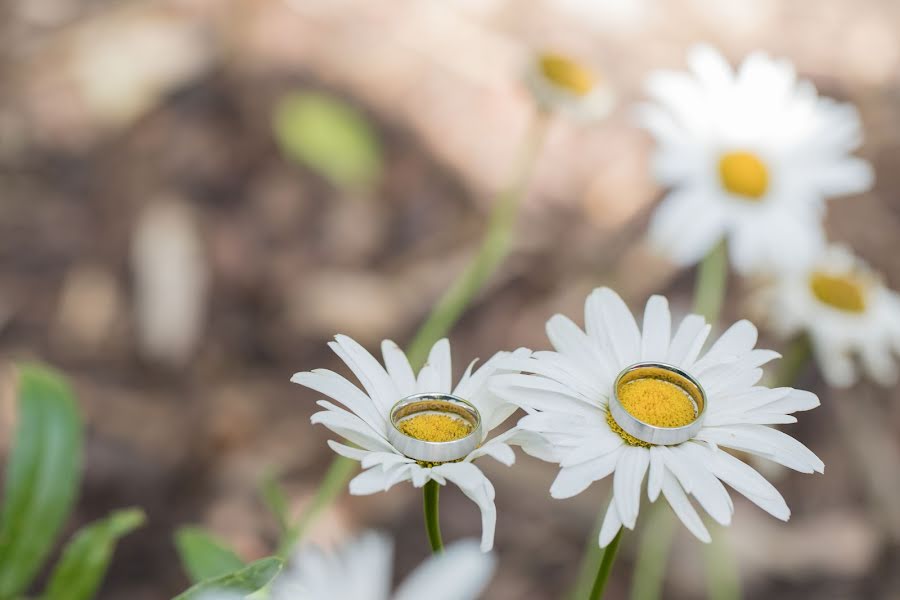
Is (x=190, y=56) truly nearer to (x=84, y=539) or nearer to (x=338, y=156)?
(x=338, y=156)

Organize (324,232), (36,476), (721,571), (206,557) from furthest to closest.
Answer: (324,232) < (721,571) < (36,476) < (206,557)

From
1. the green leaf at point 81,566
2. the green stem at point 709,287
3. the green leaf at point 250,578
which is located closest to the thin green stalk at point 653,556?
the green stem at point 709,287

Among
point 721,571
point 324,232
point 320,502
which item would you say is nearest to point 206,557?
point 320,502

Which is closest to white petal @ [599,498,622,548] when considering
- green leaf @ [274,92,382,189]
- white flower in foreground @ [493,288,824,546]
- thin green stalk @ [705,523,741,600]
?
white flower in foreground @ [493,288,824,546]

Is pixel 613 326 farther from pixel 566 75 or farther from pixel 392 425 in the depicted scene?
pixel 566 75

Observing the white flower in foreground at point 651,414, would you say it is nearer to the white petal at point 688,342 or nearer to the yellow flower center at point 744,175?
the white petal at point 688,342

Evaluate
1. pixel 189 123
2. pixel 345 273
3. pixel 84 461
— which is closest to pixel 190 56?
pixel 189 123
